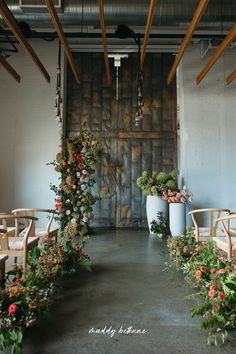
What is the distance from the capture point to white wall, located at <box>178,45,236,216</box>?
6.81 meters

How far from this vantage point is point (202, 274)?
2.57 m

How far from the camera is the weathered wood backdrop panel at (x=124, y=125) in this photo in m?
7.33

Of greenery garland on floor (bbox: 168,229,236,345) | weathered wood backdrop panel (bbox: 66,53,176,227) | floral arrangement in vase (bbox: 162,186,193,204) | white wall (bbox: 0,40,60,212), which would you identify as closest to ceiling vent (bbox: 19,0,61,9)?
white wall (bbox: 0,40,60,212)

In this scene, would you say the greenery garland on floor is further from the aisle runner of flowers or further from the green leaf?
the aisle runner of flowers

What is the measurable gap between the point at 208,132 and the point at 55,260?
5361mm

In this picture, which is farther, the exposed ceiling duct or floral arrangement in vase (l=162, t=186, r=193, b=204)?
floral arrangement in vase (l=162, t=186, r=193, b=204)

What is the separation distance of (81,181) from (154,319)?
3961 millimetres

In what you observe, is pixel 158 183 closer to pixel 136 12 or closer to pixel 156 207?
pixel 156 207

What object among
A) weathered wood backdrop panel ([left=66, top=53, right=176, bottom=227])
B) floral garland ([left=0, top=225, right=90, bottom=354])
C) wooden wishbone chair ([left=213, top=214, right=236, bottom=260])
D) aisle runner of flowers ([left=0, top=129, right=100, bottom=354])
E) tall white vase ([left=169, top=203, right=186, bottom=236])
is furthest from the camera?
weathered wood backdrop panel ([left=66, top=53, right=176, bottom=227])

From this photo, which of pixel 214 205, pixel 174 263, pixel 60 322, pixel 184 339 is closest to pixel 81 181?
pixel 174 263

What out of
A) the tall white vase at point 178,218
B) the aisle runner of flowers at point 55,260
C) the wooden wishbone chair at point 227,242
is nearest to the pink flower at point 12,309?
the aisle runner of flowers at point 55,260

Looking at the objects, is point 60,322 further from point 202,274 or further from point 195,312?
point 202,274

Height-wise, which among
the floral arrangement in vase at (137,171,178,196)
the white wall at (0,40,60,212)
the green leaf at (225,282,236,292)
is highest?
the white wall at (0,40,60,212)

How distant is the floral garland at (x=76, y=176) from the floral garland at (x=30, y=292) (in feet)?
8.16
